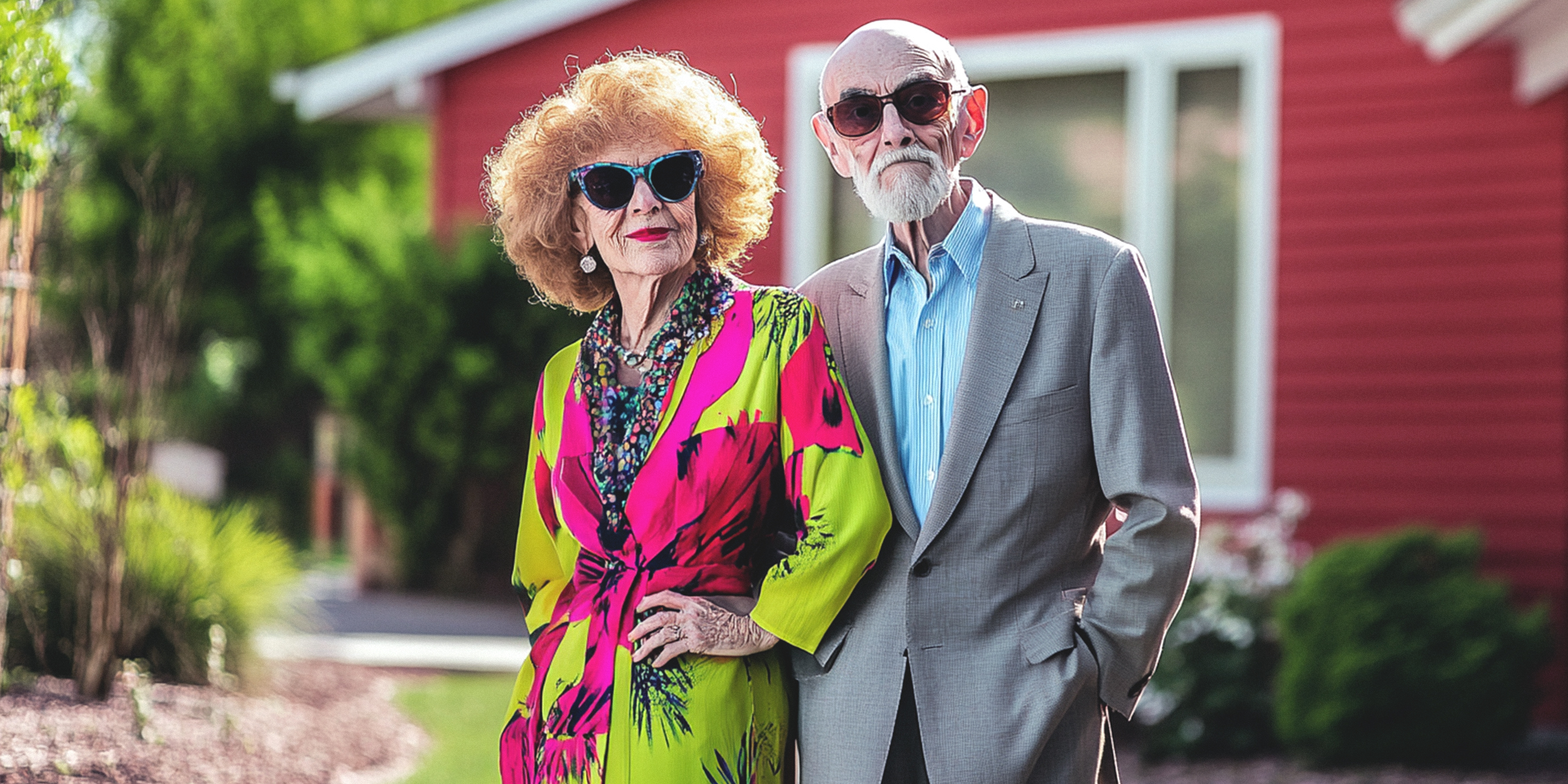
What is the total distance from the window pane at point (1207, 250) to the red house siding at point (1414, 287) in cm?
25

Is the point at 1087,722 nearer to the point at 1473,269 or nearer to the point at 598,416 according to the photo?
the point at 598,416

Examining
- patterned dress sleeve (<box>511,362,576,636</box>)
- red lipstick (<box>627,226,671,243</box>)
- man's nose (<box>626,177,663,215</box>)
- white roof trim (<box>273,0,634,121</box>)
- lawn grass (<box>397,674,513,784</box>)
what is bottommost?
lawn grass (<box>397,674,513,784</box>)

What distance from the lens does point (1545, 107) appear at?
6.44m

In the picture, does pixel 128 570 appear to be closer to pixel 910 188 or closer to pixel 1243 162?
pixel 910 188

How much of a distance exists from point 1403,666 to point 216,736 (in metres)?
4.18

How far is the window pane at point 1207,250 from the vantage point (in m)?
7.16

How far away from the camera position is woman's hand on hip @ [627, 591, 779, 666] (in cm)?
229

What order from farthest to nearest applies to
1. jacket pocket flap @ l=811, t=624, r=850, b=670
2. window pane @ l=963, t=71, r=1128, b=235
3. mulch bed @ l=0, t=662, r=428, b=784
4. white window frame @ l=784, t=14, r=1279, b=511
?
window pane @ l=963, t=71, r=1128, b=235
white window frame @ l=784, t=14, r=1279, b=511
mulch bed @ l=0, t=662, r=428, b=784
jacket pocket flap @ l=811, t=624, r=850, b=670

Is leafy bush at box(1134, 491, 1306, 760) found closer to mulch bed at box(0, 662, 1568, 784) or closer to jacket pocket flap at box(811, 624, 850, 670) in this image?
mulch bed at box(0, 662, 1568, 784)

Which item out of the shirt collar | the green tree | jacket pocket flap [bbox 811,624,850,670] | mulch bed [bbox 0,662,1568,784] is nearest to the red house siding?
mulch bed [bbox 0,662,1568,784]

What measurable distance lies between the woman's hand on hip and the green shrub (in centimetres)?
378

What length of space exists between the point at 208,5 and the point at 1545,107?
19373 mm

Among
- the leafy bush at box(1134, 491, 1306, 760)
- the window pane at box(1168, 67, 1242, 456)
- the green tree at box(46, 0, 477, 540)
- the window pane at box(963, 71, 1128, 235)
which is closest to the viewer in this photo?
the leafy bush at box(1134, 491, 1306, 760)

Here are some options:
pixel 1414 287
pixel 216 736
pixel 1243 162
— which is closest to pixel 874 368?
pixel 216 736
